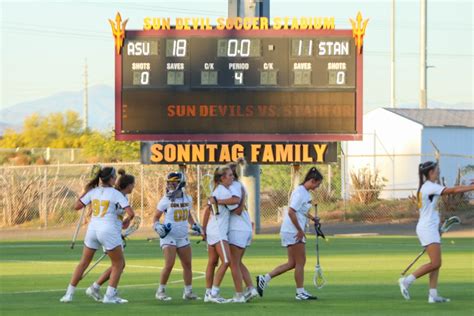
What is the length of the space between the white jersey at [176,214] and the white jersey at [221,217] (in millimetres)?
675

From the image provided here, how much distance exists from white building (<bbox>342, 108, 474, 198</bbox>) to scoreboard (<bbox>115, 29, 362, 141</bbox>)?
18.2 meters

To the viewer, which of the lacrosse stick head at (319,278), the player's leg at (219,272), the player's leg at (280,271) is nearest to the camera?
the player's leg at (219,272)

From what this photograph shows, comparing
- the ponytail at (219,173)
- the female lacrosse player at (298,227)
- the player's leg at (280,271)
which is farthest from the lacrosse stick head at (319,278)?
the ponytail at (219,173)

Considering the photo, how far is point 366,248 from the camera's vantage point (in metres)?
36.9

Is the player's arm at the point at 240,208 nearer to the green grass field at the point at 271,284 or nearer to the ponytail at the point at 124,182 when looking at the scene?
the green grass field at the point at 271,284

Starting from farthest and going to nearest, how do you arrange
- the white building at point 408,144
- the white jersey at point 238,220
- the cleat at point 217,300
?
the white building at point 408,144, the white jersey at point 238,220, the cleat at point 217,300

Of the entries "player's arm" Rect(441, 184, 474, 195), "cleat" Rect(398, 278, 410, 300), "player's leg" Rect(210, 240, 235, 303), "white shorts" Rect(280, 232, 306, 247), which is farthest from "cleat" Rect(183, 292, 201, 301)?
"player's arm" Rect(441, 184, 474, 195)

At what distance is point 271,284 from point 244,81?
56.0 feet

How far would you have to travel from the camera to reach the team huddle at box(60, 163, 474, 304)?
19.7m

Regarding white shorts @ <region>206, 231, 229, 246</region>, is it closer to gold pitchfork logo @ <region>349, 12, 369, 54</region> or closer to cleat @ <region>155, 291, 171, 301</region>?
cleat @ <region>155, 291, 171, 301</region>

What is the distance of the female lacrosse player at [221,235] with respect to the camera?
1977 centimetres

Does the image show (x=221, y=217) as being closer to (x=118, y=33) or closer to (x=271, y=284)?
→ (x=271, y=284)

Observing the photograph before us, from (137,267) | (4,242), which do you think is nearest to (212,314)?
(137,267)

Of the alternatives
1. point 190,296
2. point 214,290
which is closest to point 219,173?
point 214,290
